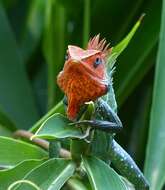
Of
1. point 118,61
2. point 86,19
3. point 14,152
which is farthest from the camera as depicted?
point 86,19

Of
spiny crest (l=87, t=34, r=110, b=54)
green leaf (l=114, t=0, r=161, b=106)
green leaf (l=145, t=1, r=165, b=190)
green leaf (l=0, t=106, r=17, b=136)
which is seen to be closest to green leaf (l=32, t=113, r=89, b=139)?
spiny crest (l=87, t=34, r=110, b=54)

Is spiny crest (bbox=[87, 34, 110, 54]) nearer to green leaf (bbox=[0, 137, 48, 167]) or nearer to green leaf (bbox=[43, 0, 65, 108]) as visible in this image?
green leaf (bbox=[0, 137, 48, 167])

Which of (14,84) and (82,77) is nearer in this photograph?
(82,77)

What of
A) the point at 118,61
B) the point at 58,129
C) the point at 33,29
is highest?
the point at 58,129

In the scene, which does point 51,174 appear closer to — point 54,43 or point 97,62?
point 97,62

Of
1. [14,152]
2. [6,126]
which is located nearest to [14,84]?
[6,126]

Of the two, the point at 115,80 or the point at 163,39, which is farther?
the point at 115,80

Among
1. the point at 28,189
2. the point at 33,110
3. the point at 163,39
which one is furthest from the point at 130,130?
the point at 28,189

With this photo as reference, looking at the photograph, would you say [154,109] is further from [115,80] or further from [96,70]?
[115,80]
